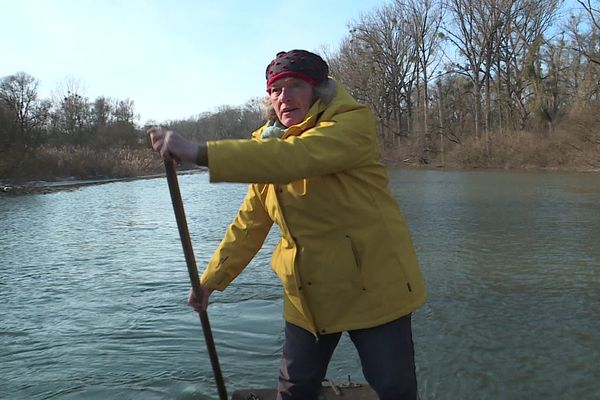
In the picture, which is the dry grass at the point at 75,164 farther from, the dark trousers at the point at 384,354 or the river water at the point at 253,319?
the dark trousers at the point at 384,354

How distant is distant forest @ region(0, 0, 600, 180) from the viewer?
34125 millimetres

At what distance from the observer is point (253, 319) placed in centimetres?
563

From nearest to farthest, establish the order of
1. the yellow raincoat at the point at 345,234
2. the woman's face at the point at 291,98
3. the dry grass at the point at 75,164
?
1. the yellow raincoat at the point at 345,234
2. the woman's face at the point at 291,98
3. the dry grass at the point at 75,164

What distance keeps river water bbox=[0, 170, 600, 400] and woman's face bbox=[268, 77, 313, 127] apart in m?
2.29

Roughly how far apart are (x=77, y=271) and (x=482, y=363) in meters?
6.06

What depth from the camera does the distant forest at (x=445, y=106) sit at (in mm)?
34125

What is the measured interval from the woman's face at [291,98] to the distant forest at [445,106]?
32.0 meters

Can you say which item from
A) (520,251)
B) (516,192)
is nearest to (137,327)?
(520,251)

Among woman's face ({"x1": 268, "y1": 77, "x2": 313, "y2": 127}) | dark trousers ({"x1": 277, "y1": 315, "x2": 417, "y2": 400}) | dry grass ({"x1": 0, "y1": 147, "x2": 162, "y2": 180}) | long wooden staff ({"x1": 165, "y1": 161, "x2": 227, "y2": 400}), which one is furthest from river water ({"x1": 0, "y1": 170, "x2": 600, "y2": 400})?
dry grass ({"x1": 0, "y1": 147, "x2": 162, "y2": 180})

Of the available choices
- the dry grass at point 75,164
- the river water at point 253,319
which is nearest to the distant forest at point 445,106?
the dry grass at point 75,164

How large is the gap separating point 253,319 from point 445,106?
47317 mm

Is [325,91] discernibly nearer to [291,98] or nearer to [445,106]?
[291,98]

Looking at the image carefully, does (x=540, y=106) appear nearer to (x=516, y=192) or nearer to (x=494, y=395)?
(x=516, y=192)

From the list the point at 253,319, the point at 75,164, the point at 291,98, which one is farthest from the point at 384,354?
the point at 75,164
